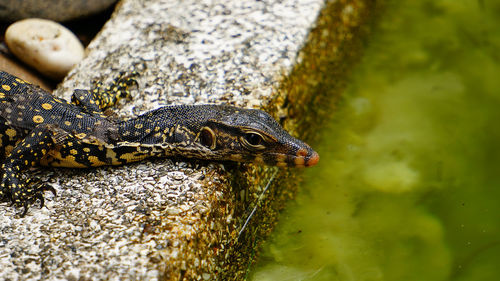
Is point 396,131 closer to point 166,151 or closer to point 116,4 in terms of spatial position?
point 166,151

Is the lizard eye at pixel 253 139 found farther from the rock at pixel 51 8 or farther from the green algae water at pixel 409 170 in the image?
the rock at pixel 51 8

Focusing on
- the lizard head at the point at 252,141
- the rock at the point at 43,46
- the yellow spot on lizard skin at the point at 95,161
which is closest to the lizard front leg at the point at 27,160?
the yellow spot on lizard skin at the point at 95,161

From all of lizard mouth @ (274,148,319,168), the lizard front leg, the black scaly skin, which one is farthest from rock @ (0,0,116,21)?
lizard mouth @ (274,148,319,168)

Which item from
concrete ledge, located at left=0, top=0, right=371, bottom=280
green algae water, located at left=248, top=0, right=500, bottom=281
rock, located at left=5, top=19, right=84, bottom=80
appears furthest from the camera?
rock, located at left=5, top=19, right=84, bottom=80

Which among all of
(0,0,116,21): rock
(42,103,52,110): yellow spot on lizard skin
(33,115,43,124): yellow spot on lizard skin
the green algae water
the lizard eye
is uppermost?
the lizard eye

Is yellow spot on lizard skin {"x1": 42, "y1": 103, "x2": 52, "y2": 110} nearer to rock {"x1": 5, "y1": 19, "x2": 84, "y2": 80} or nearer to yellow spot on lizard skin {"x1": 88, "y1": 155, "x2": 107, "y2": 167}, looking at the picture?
yellow spot on lizard skin {"x1": 88, "y1": 155, "x2": 107, "y2": 167}

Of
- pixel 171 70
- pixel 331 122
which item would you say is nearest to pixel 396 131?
pixel 331 122

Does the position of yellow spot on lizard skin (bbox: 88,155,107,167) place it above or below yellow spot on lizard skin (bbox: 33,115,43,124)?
below

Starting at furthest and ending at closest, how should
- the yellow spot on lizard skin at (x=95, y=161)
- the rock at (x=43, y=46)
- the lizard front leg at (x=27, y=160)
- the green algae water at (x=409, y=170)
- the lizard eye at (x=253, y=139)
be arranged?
the rock at (x=43, y=46) → the green algae water at (x=409, y=170) → the yellow spot on lizard skin at (x=95, y=161) → the lizard front leg at (x=27, y=160) → the lizard eye at (x=253, y=139)

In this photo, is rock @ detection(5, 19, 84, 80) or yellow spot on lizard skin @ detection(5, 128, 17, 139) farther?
rock @ detection(5, 19, 84, 80)
